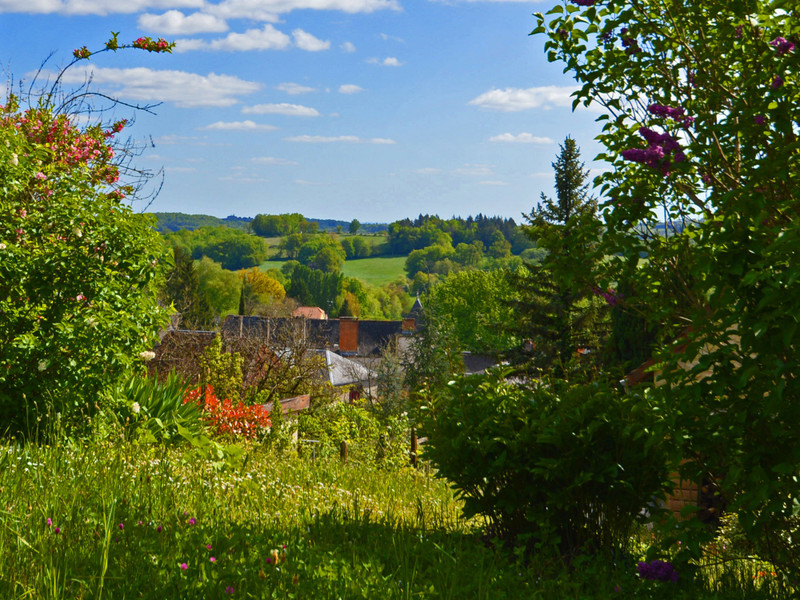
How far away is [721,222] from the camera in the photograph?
15.1 ft

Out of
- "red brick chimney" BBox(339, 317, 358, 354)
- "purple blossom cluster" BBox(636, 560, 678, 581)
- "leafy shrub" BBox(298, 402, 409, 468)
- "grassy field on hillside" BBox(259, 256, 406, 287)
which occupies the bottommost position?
"red brick chimney" BBox(339, 317, 358, 354)

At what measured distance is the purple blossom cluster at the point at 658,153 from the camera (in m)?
4.72

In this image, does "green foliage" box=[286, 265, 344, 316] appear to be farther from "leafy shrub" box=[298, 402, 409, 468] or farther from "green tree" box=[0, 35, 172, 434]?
"green tree" box=[0, 35, 172, 434]

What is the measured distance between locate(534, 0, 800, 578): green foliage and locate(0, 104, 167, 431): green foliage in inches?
182

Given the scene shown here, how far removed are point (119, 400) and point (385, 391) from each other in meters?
28.6

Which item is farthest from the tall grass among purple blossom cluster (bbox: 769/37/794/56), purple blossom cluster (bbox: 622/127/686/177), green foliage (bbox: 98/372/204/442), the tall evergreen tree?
the tall evergreen tree

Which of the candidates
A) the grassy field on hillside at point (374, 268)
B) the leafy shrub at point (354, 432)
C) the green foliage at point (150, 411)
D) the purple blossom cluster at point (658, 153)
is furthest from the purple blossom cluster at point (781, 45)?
the grassy field on hillside at point (374, 268)

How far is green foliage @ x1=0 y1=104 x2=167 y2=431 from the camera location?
22.2 feet

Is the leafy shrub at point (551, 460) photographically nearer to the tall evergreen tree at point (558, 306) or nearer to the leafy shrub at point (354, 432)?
the leafy shrub at point (354, 432)

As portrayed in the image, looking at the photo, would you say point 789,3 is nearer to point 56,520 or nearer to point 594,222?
point 594,222

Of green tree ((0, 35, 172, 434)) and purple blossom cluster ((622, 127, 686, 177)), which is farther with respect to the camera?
green tree ((0, 35, 172, 434))

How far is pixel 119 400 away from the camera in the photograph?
7277mm

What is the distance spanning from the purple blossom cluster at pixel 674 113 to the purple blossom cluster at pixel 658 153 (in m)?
0.32

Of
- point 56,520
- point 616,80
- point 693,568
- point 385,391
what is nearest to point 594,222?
point 616,80
